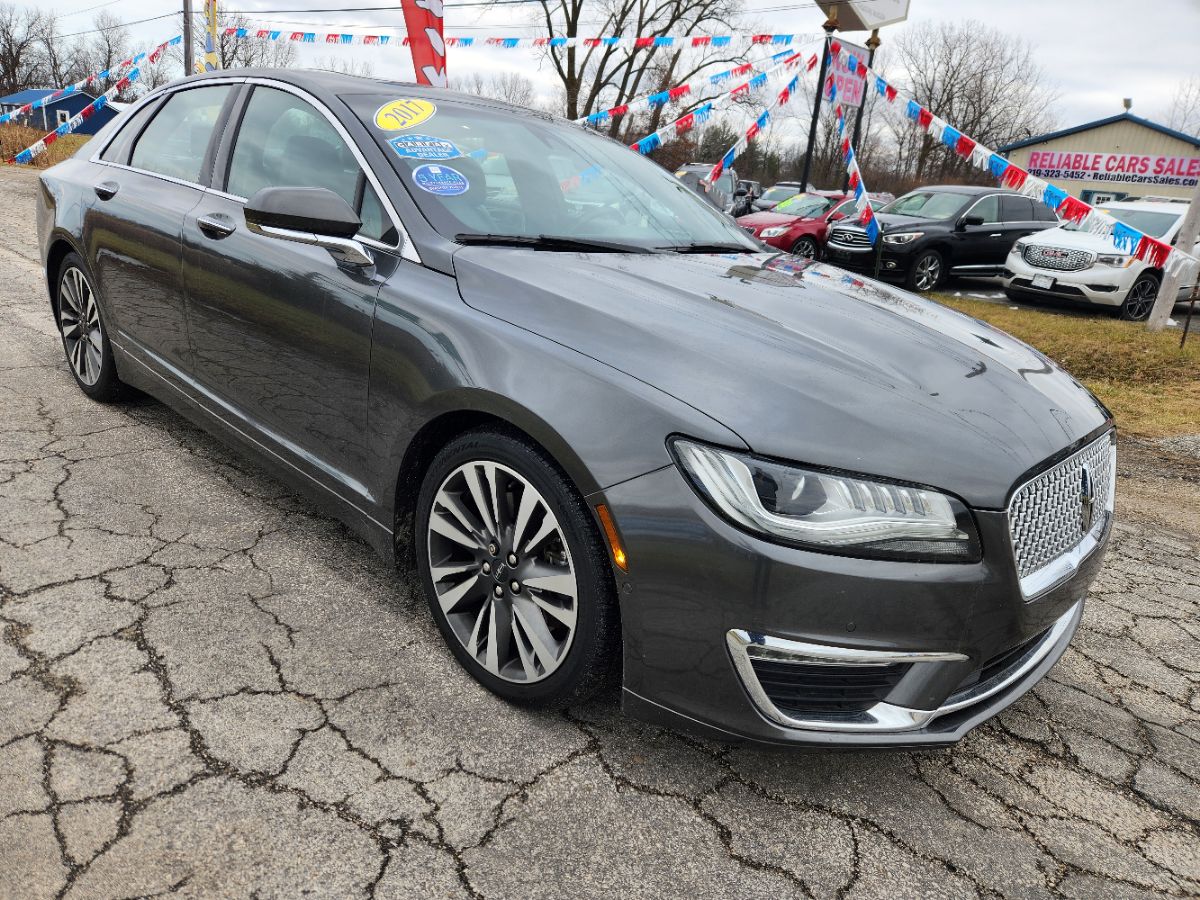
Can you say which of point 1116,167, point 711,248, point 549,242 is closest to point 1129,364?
point 711,248

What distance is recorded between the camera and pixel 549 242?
2.57 meters

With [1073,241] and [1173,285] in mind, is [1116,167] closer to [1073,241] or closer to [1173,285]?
[1073,241]

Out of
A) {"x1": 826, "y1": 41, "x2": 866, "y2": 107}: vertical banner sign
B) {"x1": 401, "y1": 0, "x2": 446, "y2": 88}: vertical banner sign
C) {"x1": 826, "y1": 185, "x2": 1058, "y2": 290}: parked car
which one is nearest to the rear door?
{"x1": 401, "y1": 0, "x2": 446, "y2": 88}: vertical banner sign

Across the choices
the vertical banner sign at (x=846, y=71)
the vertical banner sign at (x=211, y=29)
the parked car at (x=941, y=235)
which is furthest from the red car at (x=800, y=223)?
the vertical banner sign at (x=211, y=29)

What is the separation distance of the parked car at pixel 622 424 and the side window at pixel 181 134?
0.29 feet

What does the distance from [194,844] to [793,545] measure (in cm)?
134

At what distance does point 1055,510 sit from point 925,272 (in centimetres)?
1139

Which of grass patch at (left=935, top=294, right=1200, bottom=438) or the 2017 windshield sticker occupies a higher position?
the 2017 windshield sticker

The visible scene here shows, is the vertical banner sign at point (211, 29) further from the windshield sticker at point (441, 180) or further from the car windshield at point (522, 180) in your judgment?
the windshield sticker at point (441, 180)

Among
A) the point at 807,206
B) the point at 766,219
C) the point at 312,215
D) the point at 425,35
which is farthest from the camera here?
the point at 807,206

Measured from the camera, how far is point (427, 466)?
2.41 m

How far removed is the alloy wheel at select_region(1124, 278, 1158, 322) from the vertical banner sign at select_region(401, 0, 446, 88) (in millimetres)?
8804

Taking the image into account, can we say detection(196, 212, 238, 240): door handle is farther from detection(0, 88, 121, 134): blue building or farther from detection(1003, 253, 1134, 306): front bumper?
detection(0, 88, 121, 134): blue building

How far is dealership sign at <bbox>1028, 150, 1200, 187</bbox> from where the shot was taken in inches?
1409
